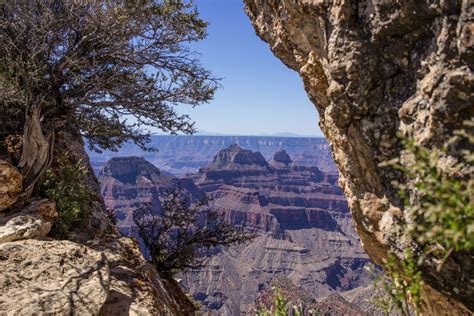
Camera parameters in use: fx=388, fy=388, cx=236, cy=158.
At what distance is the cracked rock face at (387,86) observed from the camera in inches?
135

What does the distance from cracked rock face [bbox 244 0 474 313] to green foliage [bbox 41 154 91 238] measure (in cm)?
526

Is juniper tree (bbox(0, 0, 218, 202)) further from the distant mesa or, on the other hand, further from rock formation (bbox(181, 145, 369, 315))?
the distant mesa

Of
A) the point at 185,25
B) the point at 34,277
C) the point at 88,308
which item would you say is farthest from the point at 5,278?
the point at 185,25

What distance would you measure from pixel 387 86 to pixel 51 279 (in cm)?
472

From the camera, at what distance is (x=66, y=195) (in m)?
7.92

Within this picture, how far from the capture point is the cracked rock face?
3.44 metres

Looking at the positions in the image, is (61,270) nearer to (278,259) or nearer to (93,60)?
(93,60)

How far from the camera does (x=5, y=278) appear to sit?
480cm

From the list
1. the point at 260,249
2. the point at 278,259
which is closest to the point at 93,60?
the point at 278,259

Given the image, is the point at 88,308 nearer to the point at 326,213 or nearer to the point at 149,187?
the point at 149,187

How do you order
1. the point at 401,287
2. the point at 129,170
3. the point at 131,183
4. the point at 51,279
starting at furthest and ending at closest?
the point at 129,170 < the point at 131,183 < the point at 51,279 < the point at 401,287

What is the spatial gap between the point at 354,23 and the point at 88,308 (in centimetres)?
459

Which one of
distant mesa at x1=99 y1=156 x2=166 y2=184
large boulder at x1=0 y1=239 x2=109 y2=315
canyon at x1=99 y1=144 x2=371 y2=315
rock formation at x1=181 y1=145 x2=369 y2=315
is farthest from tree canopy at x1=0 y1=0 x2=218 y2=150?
distant mesa at x1=99 y1=156 x2=166 y2=184

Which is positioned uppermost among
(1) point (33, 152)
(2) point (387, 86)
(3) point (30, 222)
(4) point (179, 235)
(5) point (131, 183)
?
(2) point (387, 86)
